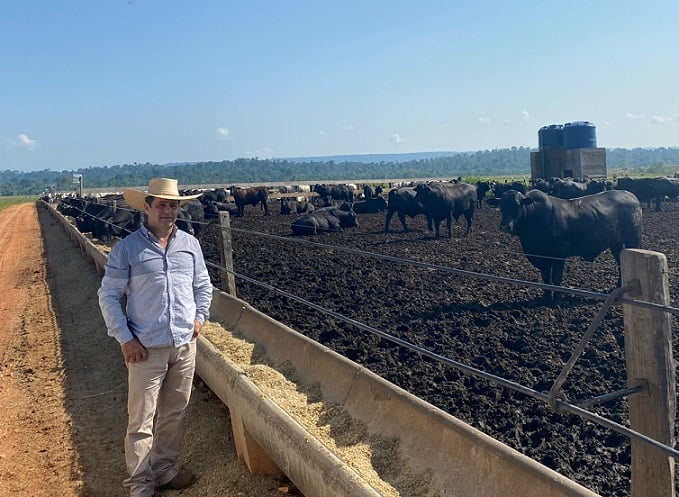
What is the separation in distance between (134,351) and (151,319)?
221 millimetres

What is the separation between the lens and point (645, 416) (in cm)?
274

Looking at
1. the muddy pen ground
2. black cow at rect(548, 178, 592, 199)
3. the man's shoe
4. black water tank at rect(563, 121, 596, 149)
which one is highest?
black water tank at rect(563, 121, 596, 149)

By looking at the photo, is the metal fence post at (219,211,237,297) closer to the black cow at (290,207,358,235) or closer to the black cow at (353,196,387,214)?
the black cow at (290,207,358,235)

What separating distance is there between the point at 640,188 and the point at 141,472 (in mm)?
31339

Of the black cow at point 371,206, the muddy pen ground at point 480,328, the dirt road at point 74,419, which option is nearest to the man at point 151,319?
the dirt road at point 74,419

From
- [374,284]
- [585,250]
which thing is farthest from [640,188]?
[374,284]

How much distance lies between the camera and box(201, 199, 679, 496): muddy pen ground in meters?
4.98

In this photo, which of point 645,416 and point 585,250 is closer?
point 645,416

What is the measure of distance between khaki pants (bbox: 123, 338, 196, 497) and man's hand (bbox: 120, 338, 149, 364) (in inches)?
2.2

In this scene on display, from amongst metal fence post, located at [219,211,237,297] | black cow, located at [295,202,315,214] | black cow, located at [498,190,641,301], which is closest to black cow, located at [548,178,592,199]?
black cow, located at [295,202,315,214]

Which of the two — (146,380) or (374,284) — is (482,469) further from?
(374,284)

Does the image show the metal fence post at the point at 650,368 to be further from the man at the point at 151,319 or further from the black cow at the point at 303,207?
the black cow at the point at 303,207

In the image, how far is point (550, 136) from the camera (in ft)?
155

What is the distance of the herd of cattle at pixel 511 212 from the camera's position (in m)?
11.3
